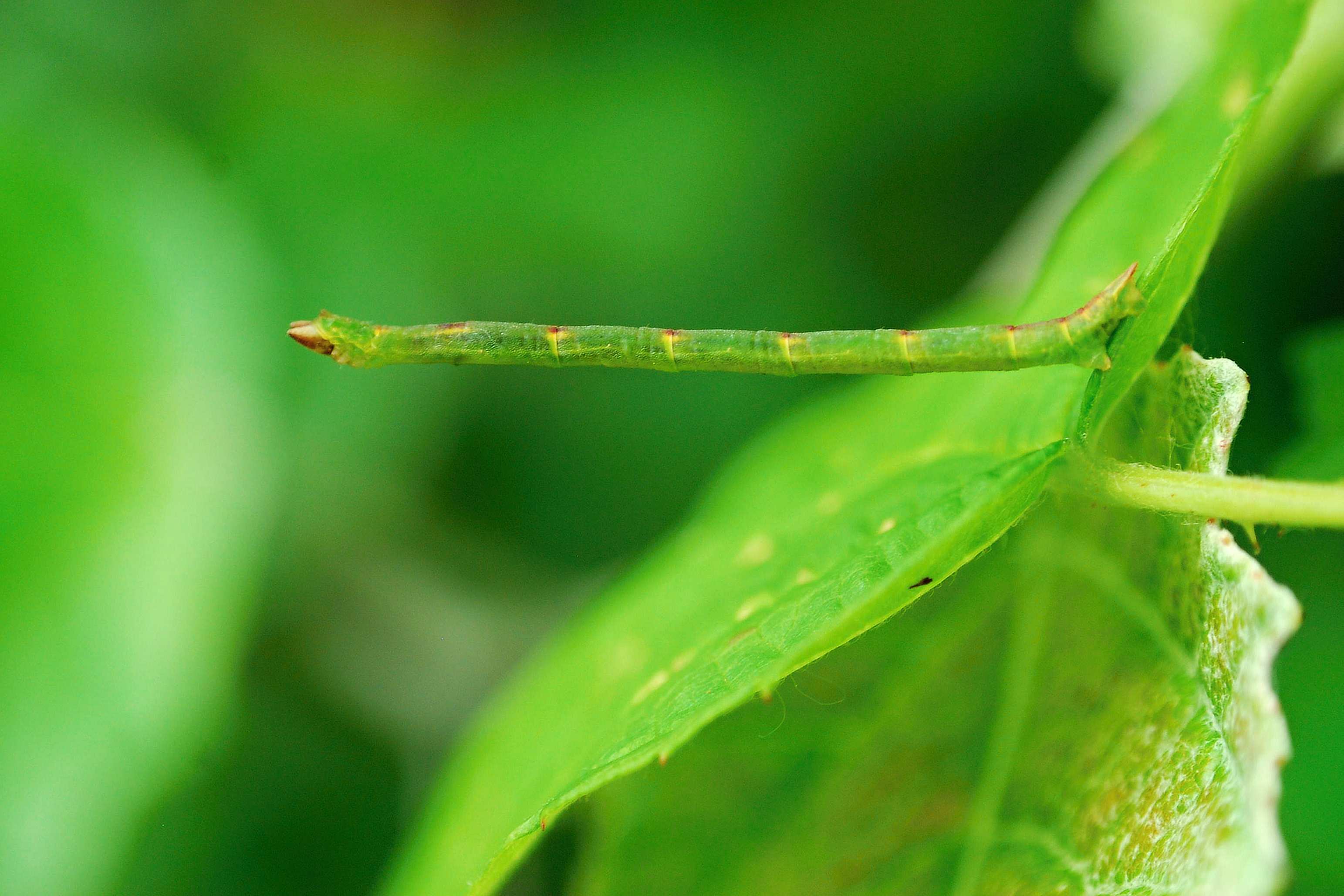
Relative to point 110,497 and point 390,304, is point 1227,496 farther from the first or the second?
point 390,304

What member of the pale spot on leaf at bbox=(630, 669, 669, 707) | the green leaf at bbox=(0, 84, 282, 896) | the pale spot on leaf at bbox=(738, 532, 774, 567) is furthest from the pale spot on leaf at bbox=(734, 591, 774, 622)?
the green leaf at bbox=(0, 84, 282, 896)

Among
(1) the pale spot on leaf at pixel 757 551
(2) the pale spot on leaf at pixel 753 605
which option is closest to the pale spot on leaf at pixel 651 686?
(2) the pale spot on leaf at pixel 753 605

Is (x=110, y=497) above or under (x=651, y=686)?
under

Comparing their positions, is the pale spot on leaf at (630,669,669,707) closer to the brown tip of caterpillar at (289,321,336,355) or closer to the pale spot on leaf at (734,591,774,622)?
the pale spot on leaf at (734,591,774,622)

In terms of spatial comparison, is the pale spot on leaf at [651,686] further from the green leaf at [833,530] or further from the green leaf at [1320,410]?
the green leaf at [1320,410]

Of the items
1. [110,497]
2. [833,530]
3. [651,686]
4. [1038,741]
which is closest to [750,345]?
[833,530]

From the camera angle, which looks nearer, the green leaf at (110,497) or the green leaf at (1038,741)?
the green leaf at (1038,741)

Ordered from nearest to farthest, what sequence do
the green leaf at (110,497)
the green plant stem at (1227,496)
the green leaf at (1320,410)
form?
the green plant stem at (1227,496) < the green leaf at (1320,410) < the green leaf at (110,497)

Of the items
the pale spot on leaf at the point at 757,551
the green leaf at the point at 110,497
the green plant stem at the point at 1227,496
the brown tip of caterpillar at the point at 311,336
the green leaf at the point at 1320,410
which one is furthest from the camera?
the green leaf at the point at 110,497
